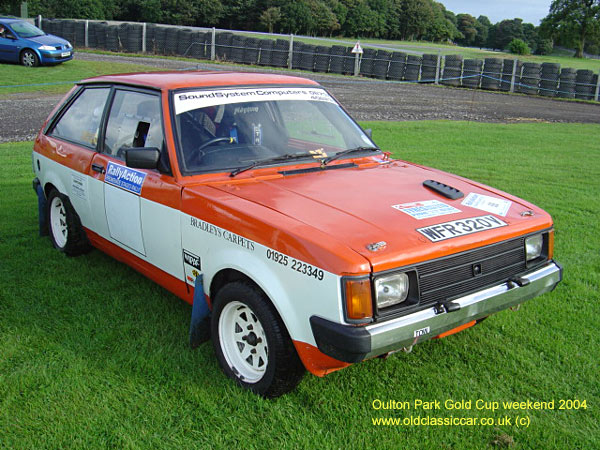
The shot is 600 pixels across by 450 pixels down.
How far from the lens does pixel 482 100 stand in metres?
22.4

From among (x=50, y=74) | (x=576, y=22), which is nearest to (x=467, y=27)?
(x=576, y=22)

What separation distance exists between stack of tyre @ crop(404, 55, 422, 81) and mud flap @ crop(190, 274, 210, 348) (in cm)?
2708

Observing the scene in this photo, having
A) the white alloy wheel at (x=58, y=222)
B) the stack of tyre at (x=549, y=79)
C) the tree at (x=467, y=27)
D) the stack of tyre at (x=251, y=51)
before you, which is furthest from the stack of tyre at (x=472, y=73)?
the tree at (x=467, y=27)

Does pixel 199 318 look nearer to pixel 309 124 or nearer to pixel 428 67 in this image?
pixel 309 124

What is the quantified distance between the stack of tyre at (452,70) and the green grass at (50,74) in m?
14.7

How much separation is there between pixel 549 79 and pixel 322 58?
11.4m

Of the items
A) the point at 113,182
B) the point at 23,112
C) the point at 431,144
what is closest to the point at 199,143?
the point at 113,182

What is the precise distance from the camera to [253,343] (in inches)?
129

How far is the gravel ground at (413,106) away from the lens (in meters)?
13.8

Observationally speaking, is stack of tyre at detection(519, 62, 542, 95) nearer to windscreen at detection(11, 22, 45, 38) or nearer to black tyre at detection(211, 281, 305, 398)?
windscreen at detection(11, 22, 45, 38)

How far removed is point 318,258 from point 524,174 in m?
7.44

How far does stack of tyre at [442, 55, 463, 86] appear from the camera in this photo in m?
28.0

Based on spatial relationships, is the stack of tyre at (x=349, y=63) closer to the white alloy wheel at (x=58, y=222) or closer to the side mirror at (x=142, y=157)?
the white alloy wheel at (x=58, y=222)

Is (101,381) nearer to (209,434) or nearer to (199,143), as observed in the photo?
(209,434)
